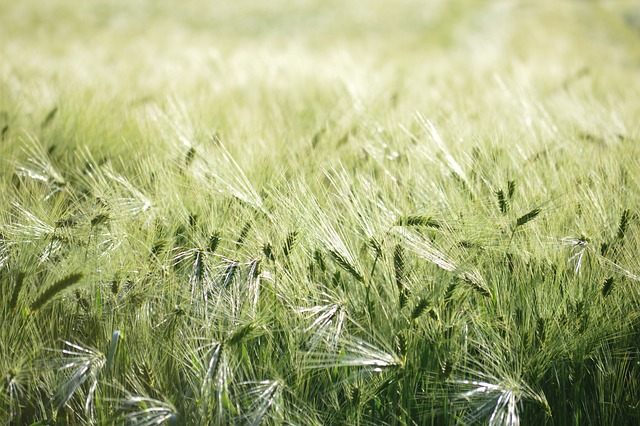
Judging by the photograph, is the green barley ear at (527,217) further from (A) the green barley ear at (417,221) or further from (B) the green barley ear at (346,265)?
(B) the green barley ear at (346,265)

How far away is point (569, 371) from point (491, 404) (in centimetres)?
24

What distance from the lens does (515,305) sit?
1434mm

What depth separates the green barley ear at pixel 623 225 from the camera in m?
1.48

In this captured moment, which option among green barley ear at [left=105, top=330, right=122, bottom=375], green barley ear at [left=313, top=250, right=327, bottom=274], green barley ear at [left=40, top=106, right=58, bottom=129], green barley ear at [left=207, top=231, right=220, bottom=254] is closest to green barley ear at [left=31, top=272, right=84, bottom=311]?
green barley ear at [left=105, top=330, right=122, bottom=375]

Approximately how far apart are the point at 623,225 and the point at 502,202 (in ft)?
1.04

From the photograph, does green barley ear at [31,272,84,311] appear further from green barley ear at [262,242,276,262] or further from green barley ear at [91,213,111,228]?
green barley ear at [262,242,276,262]

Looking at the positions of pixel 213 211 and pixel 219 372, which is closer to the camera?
pixel 219 372

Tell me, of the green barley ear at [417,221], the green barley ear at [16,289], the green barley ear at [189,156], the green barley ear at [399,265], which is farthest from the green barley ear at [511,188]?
the green barley ear at [16,289]

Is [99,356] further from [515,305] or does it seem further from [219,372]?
[515,305]

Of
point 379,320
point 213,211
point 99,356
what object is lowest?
point 99,356

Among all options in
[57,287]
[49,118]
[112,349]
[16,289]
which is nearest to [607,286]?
[112,349]

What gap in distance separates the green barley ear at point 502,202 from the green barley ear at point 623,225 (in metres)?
0.30

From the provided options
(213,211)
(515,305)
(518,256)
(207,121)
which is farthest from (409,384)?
(207,121)

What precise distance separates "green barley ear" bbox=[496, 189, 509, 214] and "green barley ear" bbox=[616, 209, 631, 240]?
11.6 inches
